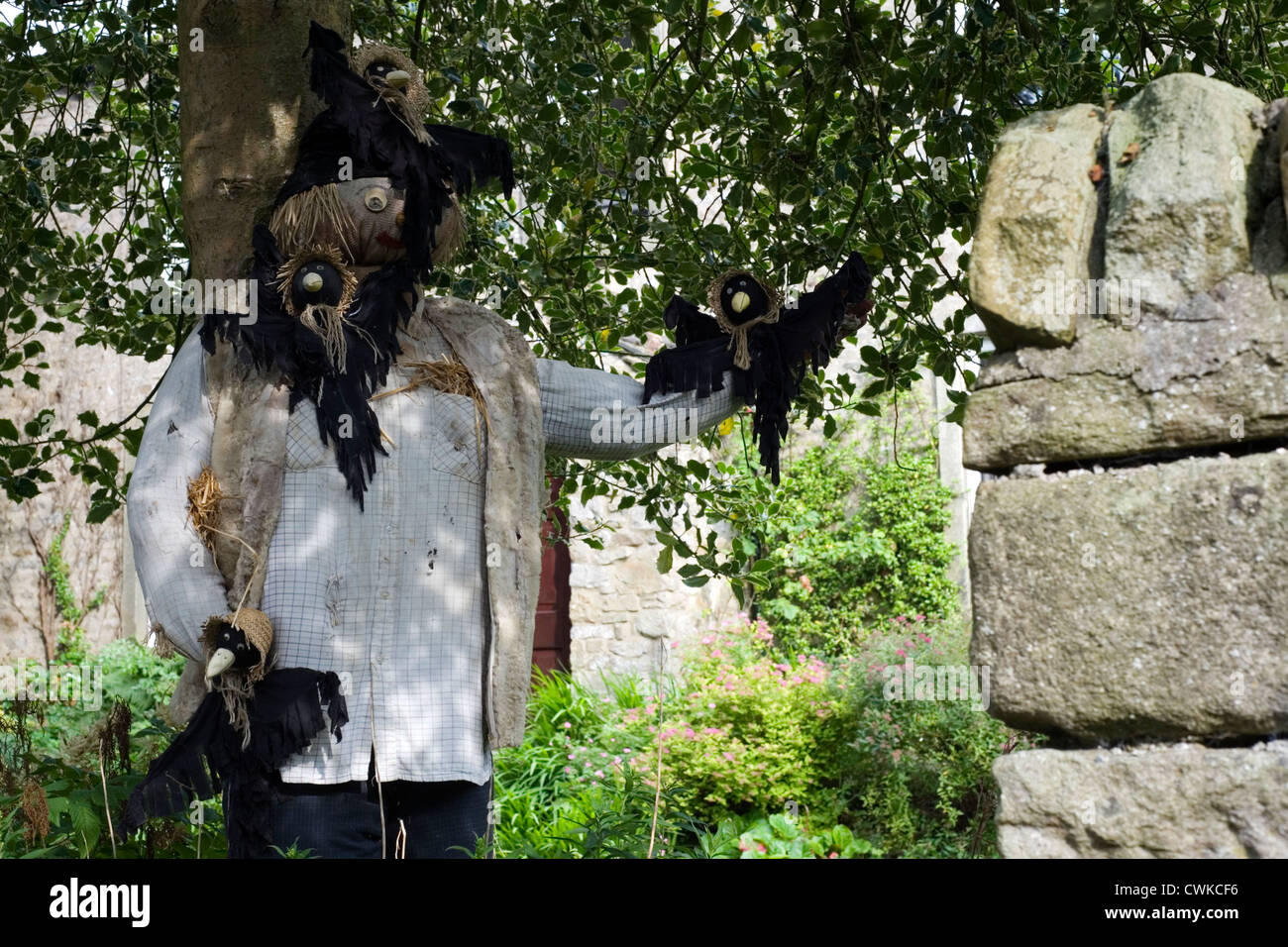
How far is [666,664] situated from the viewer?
7.56 metres

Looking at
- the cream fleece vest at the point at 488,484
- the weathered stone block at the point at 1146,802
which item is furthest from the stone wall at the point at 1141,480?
the cream fleece vest at the point at 488,484

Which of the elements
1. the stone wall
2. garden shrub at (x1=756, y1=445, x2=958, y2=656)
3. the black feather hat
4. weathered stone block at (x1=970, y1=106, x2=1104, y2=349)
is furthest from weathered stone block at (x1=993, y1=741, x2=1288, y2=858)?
garden shrub at (x1=756, y1=445, x2=958, y2=656)

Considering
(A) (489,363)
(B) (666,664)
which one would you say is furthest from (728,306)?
(B) (666,664)

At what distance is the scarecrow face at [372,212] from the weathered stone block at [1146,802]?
5.06 ft

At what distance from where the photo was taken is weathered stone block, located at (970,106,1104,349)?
5.60 feet

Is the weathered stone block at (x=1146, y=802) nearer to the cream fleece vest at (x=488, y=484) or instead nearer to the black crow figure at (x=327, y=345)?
the cream fleece vest at (x=488, y=484)

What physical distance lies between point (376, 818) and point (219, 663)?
42cm

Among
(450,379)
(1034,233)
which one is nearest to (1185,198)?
(1034,233)

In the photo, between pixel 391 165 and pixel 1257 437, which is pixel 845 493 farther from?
pixel 1257 437

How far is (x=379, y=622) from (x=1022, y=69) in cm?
256

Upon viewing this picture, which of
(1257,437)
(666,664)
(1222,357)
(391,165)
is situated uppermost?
(391,165)

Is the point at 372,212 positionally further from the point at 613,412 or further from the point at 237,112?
the point at 613,412

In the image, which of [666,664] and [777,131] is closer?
[777,131]
